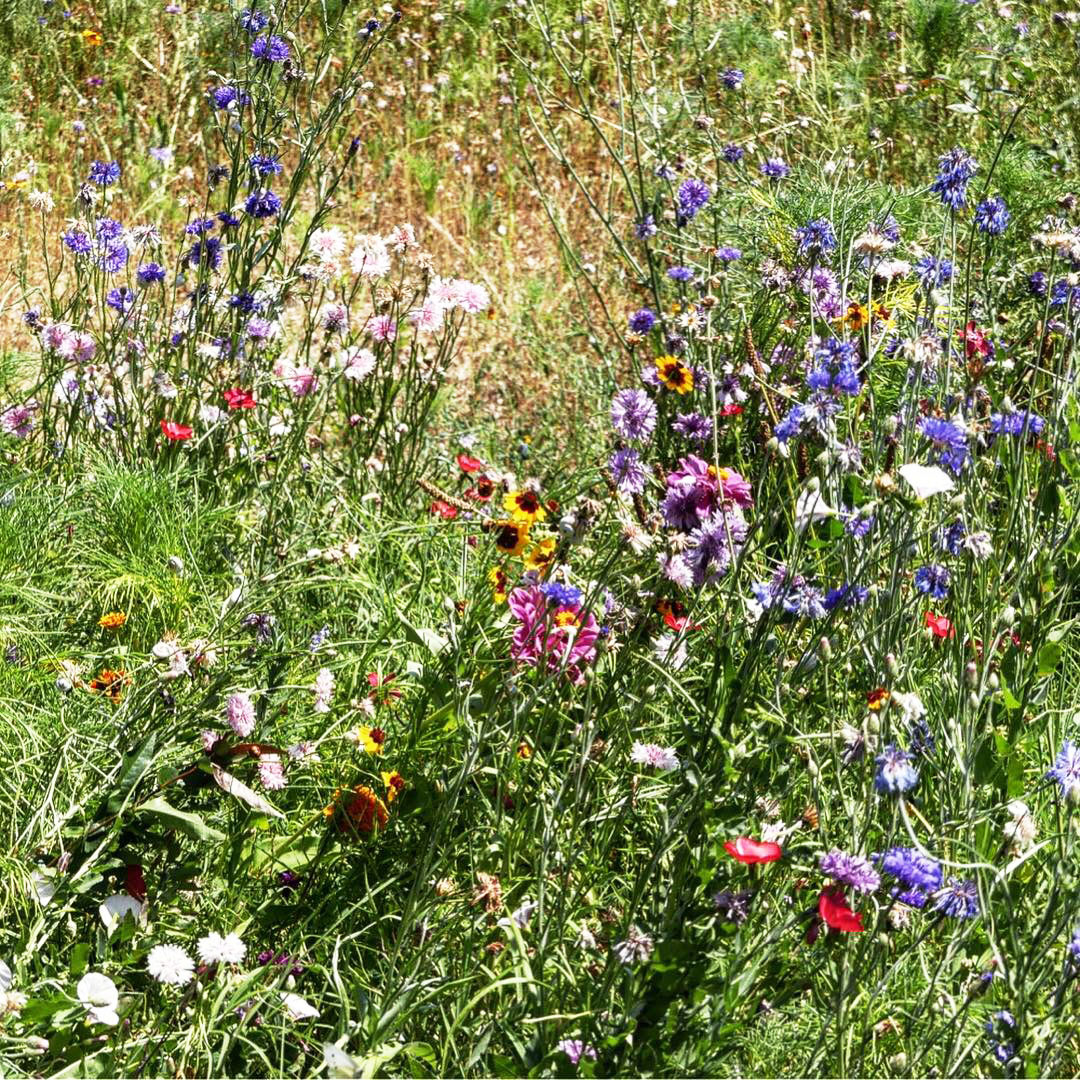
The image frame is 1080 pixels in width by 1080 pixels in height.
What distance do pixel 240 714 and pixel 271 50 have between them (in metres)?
1.64

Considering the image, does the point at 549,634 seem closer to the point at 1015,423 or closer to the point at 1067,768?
the point at 1067,768

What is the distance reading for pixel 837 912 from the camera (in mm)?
1399

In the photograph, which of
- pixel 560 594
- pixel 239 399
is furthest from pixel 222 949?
pixel 239 399

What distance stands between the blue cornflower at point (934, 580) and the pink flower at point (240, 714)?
0.98m

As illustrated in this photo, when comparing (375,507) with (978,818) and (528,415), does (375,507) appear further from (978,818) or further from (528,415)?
(978,818)

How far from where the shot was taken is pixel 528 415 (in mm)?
4152

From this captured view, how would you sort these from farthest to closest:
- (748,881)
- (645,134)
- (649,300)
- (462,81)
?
(462,81)
(645,134)
(649,300)
(748,881)

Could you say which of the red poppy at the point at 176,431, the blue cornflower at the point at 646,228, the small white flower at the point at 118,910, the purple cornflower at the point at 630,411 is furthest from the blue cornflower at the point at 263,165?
the small white flower at the point at 118,910

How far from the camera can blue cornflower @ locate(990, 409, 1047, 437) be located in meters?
2.13

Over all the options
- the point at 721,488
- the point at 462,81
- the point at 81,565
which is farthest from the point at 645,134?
the point at 721,488

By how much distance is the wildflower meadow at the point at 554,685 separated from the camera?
1606 millimetres

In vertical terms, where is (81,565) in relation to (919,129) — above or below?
below

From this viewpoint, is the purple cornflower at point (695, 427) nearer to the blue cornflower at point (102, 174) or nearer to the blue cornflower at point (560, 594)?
the blue cornflower at point (560, 594)

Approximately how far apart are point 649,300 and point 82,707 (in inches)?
112
